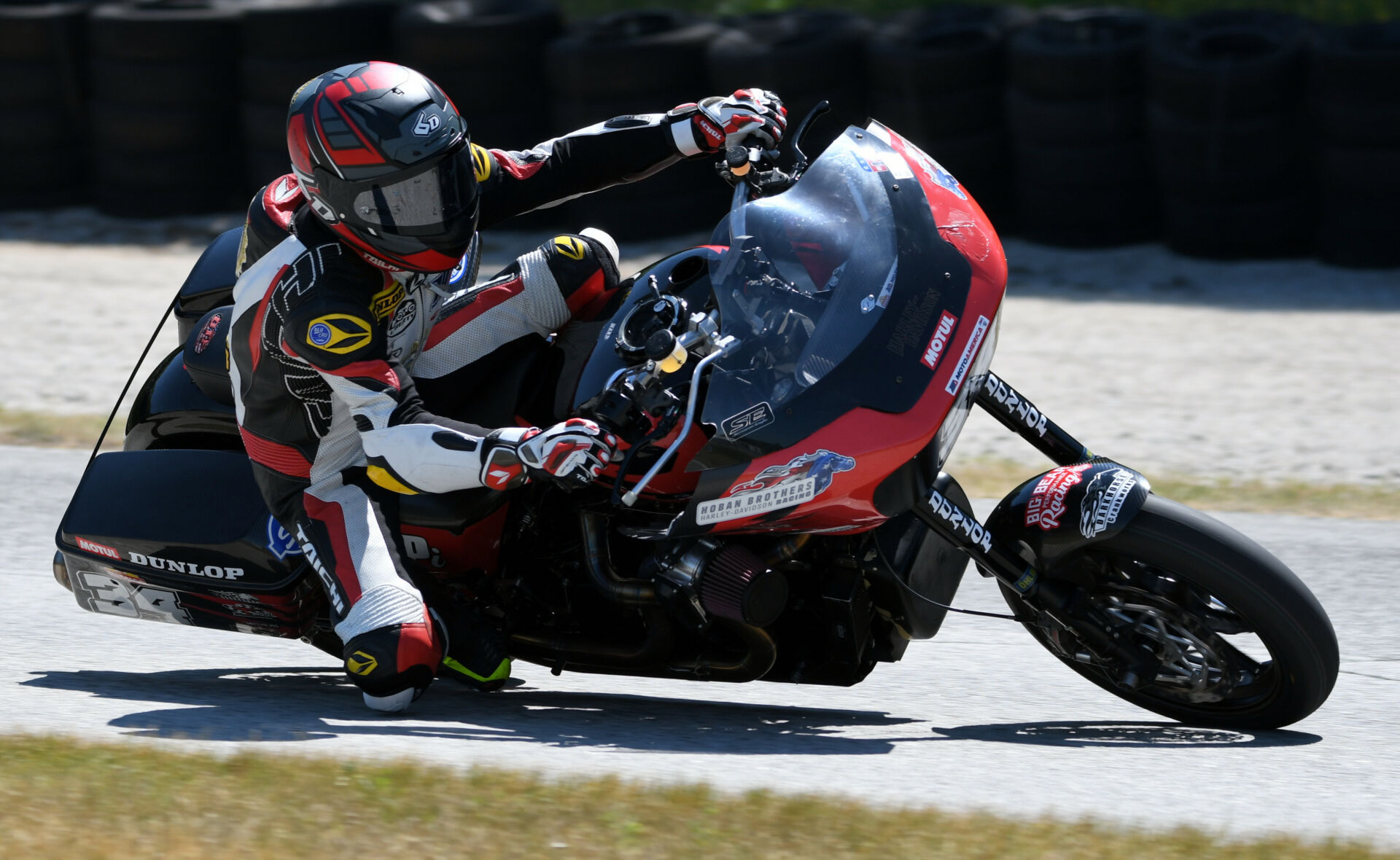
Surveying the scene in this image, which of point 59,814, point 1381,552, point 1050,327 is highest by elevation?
point 59,814

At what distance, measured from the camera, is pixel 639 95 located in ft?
34.3

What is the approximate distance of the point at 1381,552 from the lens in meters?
5.50

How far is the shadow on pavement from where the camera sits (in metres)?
3.76

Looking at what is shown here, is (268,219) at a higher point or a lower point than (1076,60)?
higher

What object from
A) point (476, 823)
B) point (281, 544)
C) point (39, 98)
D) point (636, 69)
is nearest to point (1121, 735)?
point (476, 823)

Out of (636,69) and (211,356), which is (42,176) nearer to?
(636,69)

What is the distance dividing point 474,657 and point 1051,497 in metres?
1.52

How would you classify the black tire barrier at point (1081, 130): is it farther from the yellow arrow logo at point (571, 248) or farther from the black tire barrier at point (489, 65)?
the yellow arrow logo at point (571, 248)

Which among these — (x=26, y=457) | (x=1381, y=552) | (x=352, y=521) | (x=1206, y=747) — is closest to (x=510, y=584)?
(x=352, y=521)

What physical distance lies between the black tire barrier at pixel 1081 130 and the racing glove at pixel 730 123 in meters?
5.80

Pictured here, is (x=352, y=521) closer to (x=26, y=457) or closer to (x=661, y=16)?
(x=26, y=457)

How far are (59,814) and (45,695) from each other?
1.28m

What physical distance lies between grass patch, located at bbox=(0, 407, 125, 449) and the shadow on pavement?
186 inches

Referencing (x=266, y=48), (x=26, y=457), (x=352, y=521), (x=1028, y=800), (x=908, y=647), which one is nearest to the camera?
(x=1028, y=800)
